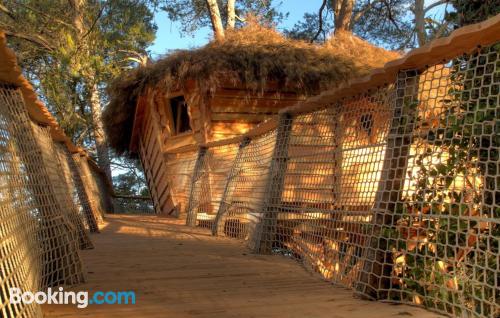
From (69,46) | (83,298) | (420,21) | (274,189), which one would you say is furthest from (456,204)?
(420,21)

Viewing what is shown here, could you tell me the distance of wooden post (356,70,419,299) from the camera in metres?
2.89

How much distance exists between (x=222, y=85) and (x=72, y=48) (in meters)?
5.01

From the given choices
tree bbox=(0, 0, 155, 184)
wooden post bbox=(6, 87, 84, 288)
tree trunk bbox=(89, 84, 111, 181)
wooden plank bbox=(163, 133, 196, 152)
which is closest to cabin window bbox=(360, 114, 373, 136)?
wooden post bbox=(6, 87, 84, 288)

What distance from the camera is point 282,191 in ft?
16.5

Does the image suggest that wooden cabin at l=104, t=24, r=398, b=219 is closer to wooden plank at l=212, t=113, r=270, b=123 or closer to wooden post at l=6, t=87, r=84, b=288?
wooden plank at l=212, t=113, r=270, b=123

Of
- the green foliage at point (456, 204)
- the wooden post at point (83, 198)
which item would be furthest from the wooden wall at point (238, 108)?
the green foliage at point (456, 204)

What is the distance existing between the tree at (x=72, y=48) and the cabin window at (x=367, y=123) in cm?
1071

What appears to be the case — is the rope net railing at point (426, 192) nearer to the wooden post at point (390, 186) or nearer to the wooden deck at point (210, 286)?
the wooden post at point (390, 186)

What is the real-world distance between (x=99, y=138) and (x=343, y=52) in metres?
11.7

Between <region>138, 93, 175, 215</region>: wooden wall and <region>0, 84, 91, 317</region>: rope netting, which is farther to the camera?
<region>138, 93, 175, 215</region>: wooden wall

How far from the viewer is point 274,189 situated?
5.08 metres

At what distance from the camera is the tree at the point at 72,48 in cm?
1443

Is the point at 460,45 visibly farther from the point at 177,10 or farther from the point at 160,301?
the point at 177,10

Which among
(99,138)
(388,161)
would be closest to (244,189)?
(388,161)
